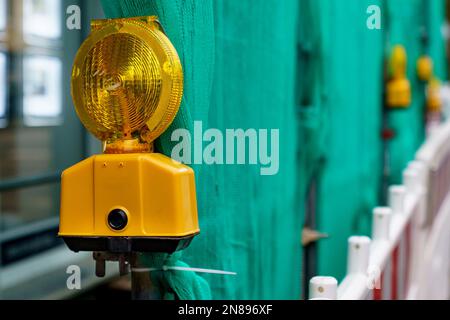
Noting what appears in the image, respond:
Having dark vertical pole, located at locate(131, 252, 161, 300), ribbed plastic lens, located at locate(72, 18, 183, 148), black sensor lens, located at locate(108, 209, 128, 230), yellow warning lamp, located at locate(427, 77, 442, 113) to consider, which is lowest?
dark vertical pole, located at locate(131, 252, 161, 300)

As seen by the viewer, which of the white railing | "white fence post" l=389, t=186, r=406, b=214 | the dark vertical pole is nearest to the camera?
the dark vertical pole

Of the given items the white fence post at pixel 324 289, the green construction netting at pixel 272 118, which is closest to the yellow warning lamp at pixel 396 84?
the green construction netting at pixel 272 118

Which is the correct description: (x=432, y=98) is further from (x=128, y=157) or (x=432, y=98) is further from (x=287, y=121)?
(x=128, y=157)

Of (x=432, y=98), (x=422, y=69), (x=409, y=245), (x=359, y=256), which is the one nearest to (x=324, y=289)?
(x=359, y=256)

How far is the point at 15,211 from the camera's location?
495 centimetres

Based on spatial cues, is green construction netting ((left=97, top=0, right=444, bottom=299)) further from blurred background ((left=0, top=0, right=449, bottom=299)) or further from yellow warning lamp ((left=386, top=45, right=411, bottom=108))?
yellow warning lamp ((left=386, top=45, right=411, bottom=108))

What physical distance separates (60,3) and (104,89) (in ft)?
13.5

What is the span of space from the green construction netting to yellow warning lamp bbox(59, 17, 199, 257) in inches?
4.1

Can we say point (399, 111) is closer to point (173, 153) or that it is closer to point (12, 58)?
point (173, 153)

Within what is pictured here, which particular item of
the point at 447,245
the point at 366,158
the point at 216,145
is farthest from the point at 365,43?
the point at 447,245

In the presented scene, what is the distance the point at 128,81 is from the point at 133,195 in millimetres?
189

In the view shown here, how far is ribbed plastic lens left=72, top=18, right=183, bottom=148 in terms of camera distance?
3.76 ft

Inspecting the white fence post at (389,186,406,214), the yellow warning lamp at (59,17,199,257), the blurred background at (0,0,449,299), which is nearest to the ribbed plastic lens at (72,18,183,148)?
the yellow warning lamp at (59,17,199,257)

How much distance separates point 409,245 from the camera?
9.36 feet
